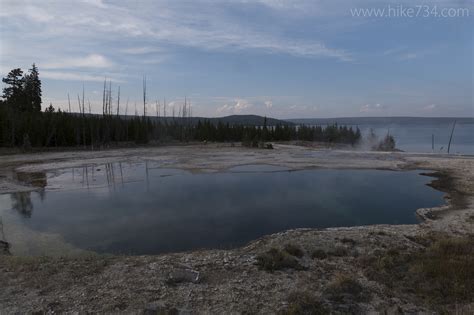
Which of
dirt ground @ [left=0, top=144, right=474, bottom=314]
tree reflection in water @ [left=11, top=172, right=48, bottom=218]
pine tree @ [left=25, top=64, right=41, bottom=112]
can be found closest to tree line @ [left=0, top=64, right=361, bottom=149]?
pine tree @ [left=25, top=64, right=41, bottom=112]

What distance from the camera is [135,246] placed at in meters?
10.7

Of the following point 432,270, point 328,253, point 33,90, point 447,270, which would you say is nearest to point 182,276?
point 328,253

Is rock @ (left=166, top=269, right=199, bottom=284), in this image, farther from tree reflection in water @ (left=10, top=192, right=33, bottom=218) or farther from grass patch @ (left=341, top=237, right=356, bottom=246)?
tree reflection in water @ (left=10, top=192, right=33, bottom=218)

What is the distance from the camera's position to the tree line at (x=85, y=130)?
4256 centimetres

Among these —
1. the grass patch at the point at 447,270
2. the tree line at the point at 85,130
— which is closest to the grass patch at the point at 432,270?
the grass patch at the point at 447,270

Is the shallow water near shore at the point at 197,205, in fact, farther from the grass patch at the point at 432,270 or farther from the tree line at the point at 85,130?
→ the tree line at the point at 85,130

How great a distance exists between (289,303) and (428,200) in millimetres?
13597

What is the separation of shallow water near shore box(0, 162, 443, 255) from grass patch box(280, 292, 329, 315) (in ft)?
14.6

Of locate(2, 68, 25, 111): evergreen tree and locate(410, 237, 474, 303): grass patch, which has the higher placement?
locate(2, 68, 25, 111): evergreen tree

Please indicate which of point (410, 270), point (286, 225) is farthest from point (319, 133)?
point (410, 270)

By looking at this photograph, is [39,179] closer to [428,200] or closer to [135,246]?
[135,246]

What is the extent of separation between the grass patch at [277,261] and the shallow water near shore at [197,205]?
252 centimetres

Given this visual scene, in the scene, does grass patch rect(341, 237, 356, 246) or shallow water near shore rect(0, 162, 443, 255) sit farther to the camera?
shallow water near shore rect(0, 162, 443, 255)

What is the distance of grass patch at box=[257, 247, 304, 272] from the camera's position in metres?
7.80
